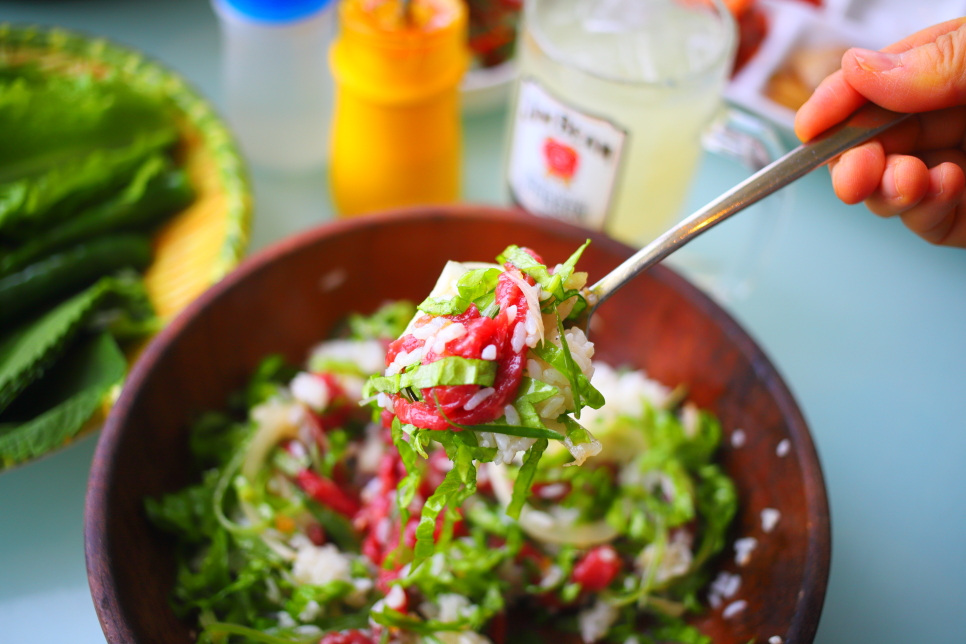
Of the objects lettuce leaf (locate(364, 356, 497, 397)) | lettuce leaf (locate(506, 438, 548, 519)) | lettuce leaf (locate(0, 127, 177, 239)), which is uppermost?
lettuce leaf (locate(364, 356, 497, 397))

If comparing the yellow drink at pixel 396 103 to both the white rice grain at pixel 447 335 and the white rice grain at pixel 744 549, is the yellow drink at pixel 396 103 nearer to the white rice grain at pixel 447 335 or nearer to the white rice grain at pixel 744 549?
the white rice grain at pixel 447 335

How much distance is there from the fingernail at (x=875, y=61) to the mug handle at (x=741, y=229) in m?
0.40

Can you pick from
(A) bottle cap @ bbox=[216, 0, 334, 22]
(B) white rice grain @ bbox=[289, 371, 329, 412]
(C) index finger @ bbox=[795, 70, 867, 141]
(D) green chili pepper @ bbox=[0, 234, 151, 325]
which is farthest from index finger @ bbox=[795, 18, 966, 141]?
(D) green chili pepper @ bbox=[0, 234, 151, 325]

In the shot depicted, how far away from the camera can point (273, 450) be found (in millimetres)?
1134

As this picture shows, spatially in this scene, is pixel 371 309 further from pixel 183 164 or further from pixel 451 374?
pixel 451 374

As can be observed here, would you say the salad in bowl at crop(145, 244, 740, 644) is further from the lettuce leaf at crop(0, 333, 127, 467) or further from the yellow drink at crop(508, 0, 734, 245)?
the yellow drink at crop(508, 0, 734, 245)

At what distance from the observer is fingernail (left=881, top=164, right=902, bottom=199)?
0.90m

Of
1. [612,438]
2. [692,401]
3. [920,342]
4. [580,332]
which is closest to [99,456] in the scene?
[580,332]

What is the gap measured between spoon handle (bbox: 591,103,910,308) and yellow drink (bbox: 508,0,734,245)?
37 cm

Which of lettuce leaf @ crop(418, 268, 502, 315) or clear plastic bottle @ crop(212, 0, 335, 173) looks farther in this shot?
clear plastic bottle @ crop(212, 0, 335, 173)

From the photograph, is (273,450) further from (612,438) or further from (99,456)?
(612,438)

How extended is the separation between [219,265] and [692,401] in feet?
2.69

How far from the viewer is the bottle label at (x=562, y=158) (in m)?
1.26

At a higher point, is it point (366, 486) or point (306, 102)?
point (306, 102)
